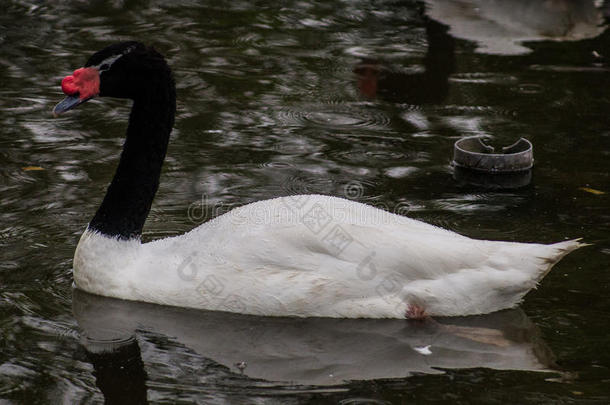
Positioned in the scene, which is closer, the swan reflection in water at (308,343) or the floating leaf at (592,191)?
the swan reflection in water at (308,343)

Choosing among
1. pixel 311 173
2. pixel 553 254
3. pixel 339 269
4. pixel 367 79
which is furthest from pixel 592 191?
pixel 367 79

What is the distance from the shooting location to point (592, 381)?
582 cm

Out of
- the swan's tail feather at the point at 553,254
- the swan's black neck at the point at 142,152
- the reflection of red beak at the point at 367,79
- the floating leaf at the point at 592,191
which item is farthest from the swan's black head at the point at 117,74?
the reflection of red beak at the point at 367,79

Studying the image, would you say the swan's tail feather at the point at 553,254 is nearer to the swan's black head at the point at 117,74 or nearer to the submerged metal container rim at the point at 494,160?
the submerged metal container rim at the point at 494,160

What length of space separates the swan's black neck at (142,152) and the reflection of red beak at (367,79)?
4.27m

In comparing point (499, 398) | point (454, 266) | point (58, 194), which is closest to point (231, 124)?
point (58, 194)

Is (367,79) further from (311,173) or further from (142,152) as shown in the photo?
(142,152)

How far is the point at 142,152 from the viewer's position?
23.4 ft

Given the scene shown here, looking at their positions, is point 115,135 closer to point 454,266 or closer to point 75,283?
point 75,283

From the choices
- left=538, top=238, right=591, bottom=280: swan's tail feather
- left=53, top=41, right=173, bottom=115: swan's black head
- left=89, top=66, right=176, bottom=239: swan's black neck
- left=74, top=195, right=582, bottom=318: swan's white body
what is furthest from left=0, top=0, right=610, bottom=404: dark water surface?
left=53, top=41, right=173, bottom=115: swan's black head

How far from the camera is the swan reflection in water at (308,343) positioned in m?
6.04

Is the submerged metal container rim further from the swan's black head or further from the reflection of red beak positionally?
the swan's black head

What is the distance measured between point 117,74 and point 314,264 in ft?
5.69

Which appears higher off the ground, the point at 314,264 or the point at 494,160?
the point at 314,264
